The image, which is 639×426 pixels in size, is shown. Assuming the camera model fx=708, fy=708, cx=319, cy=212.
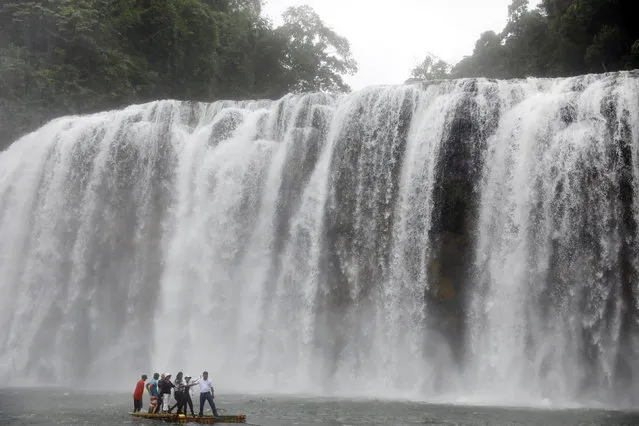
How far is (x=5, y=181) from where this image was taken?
26547 millimetres

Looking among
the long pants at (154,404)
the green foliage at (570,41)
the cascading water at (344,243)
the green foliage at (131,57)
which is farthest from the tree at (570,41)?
the long pants at (154,404)

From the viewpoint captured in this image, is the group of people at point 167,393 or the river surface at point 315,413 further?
the group of people at point 167,393

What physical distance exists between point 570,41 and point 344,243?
14571mm

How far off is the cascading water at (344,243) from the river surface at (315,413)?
233 centimetres

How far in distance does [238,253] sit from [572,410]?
11.1 metres

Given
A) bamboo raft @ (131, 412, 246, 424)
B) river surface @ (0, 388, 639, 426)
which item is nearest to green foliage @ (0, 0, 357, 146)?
river surface @ (0, 388, 639, 426)

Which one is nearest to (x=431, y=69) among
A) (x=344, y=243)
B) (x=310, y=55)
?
(x=310, y=55)

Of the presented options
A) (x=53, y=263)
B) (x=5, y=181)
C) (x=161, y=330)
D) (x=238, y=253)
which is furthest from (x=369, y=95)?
(x=5, y=181)

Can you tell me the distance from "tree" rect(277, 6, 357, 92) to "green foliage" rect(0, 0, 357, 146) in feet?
0.41

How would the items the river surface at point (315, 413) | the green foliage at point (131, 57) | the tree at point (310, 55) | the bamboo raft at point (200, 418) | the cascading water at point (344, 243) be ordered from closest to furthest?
the bamboo raft at point (200, 418) < the river surface at point (315, 413) < the cascading water at point (344, 243) < the green foliage at point (131, 57) < the tree at point (310, 55)

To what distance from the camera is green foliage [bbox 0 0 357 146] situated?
31.8 metres

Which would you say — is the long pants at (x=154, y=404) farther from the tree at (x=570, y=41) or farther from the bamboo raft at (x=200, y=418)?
the tree at (x=570, y=41)

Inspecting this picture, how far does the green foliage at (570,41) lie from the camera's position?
2709cm

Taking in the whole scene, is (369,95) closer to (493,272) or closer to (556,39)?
(493,272)
